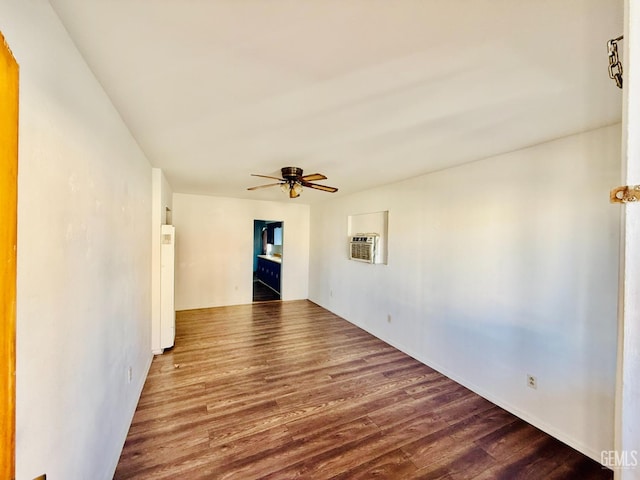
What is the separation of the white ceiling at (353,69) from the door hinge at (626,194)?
82 centimetres

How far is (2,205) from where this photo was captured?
0.54 m

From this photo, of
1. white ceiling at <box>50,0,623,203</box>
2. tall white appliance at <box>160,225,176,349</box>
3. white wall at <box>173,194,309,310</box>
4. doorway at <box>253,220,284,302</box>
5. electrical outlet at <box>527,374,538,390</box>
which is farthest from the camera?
doorway at <box>253,220,284,302</box>

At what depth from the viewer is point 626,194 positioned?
575mm

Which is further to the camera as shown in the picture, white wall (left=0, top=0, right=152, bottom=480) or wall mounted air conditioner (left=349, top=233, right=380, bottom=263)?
wall mounted air conditioner (left=349, top=233, right=380, bottom=263)

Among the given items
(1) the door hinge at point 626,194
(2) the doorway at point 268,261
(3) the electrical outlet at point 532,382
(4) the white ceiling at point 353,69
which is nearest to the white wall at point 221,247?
(2) the doorway at point 268,261

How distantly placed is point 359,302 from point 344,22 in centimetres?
404

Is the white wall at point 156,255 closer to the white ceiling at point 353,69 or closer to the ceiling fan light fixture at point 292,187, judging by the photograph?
the white ceiling at point 353,69

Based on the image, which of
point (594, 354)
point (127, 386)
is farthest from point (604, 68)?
point (127, 386)

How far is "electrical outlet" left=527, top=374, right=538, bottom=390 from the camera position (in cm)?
215

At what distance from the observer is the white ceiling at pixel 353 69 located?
966 millimetres

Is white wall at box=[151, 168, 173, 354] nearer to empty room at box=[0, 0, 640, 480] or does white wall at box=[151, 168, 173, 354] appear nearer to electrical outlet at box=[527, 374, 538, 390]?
empty room at box=[0, 0, 640, 480]

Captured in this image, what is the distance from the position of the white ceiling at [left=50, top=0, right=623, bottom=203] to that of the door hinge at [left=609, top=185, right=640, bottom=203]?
0.82 meters

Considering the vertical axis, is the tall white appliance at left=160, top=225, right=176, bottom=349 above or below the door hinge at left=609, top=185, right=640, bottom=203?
below

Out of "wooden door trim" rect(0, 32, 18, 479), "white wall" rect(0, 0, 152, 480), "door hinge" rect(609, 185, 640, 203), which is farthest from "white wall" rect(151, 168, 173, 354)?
"door hinge" rect(609, 185, 640, 203)
